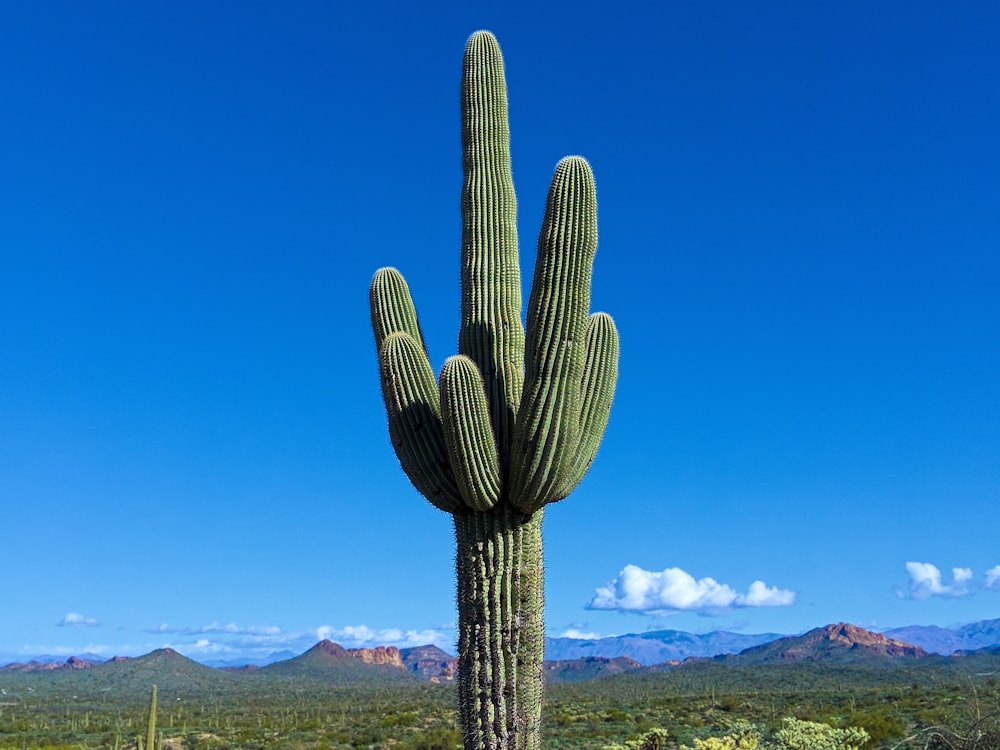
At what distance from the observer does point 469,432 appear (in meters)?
8.26

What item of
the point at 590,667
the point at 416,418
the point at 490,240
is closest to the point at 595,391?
the point at 416,418

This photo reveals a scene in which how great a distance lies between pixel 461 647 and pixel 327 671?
11049 centimetres

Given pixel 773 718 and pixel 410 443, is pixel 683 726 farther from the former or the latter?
pixel 410 443

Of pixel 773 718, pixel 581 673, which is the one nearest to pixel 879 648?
pixel 581 673

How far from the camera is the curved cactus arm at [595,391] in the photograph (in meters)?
8.89

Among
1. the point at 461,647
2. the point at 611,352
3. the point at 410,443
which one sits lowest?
the point at 461,647

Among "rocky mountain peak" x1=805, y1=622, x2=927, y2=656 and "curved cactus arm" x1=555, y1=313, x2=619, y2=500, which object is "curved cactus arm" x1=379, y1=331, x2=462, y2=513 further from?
"rocky mountain peak" x1=805, y1=622, x2=927, y2=656

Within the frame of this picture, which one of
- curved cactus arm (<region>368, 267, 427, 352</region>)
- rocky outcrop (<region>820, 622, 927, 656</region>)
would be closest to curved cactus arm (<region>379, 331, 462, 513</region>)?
curved cactus arm (<region>368, 267, 427, 352</region>)

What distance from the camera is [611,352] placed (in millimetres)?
9242

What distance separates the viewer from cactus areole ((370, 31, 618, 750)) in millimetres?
8297

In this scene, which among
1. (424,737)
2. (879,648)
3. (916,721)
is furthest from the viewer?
(879,648)

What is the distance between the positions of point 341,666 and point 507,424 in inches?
4705

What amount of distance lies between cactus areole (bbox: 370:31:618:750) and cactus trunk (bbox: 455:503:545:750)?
12mm

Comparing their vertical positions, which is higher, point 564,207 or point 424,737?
point 564,207
